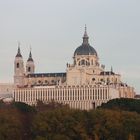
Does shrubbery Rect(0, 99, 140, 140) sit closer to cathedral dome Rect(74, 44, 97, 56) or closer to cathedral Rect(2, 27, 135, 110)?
cathedral Rect(2, 27, 135, 110)

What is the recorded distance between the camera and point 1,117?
8031 cm

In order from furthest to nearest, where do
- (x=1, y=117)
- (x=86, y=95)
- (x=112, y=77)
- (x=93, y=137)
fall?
1. (x=112, y=77)
2. (x=86, y=95)
3. (x=1, y=117)
4. (x=93, y=137)

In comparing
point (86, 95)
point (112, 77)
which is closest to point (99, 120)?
point (86, 95)

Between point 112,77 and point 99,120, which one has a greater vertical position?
point 112,77

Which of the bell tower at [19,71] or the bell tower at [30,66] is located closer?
the bell tower at [19,71]

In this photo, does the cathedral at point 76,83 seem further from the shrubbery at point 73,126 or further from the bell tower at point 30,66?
the shrubbery at point 73,126

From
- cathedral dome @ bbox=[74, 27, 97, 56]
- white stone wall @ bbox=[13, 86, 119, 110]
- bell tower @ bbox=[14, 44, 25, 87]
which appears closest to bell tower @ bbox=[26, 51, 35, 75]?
bell tower @ bbox=[14, 44, 25, 87]

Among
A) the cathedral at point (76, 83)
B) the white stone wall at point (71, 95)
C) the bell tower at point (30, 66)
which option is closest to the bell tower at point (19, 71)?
the cathedral at point (76, 83)

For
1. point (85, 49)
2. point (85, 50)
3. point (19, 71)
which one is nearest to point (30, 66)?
point (19, 71)

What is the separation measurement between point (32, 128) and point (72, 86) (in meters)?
91.9

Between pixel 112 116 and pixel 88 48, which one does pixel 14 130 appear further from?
pixel 88 48

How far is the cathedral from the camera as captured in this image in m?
166

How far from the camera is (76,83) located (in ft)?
567

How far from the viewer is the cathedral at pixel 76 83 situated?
166125 mm
